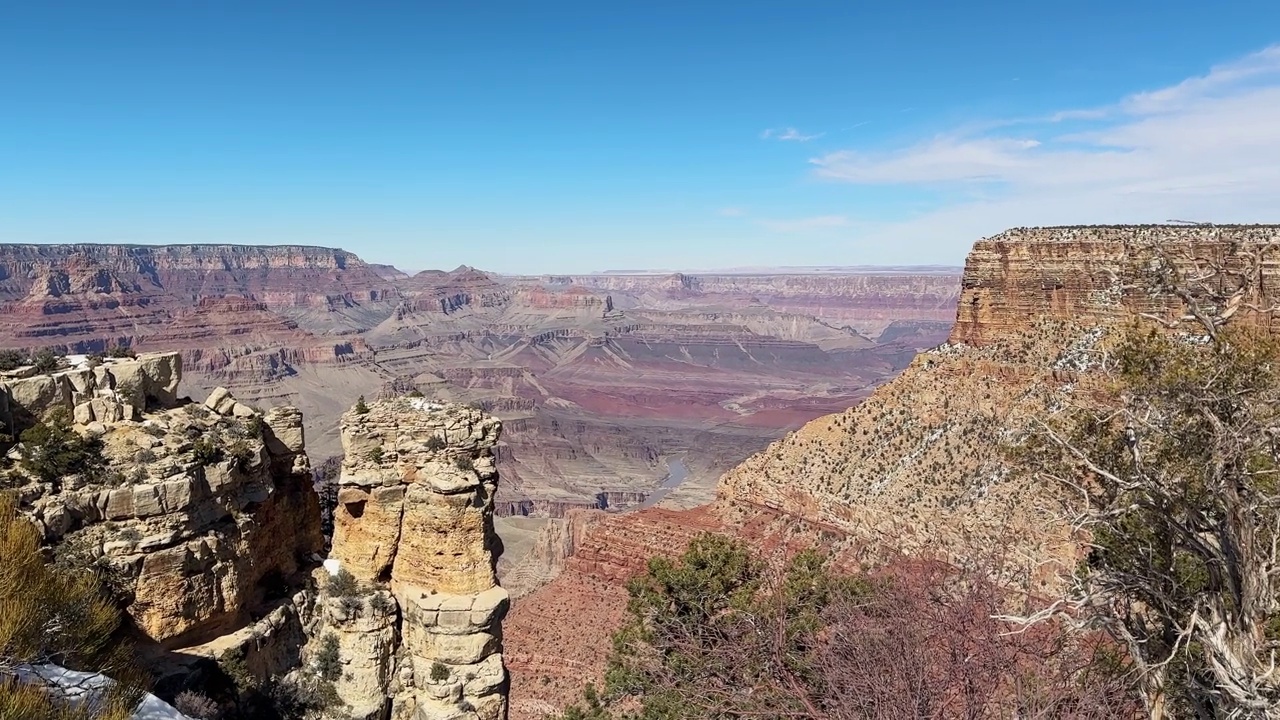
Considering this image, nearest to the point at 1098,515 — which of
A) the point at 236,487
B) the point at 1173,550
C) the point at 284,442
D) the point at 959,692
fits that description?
the point at 1173,550

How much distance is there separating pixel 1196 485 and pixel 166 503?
18566mm

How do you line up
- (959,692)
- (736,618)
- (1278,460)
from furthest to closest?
(736,618) → (959,692) → (1278,460)

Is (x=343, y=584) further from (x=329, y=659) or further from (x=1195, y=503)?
(x=1195, y=503)

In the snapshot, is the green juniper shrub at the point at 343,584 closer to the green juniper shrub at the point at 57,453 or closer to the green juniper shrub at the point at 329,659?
the green juniper shrub at the point at 329,659

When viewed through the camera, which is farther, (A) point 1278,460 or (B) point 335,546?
(B) point 335,546

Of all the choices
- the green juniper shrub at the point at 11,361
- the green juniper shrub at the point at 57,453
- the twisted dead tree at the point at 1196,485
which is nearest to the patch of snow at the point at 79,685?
the green juniper shrub at the point at 57,453

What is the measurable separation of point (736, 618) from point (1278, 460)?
11518 millimetres

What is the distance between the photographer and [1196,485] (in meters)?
11.6

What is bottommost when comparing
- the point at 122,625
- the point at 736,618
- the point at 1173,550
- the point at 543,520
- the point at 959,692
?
the point at 543,520

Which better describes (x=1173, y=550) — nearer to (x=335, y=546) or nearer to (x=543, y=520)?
(x=335, y=546)

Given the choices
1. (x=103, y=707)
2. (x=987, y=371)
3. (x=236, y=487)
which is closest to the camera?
(x=103, y=707)

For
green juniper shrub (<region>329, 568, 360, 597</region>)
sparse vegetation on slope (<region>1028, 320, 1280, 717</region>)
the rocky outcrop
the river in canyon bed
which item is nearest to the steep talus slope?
green juniper shrub (<region>329, 568, 360, 597</region>)

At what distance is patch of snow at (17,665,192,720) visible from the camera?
762 cm

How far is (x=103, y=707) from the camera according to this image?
24.1ft
